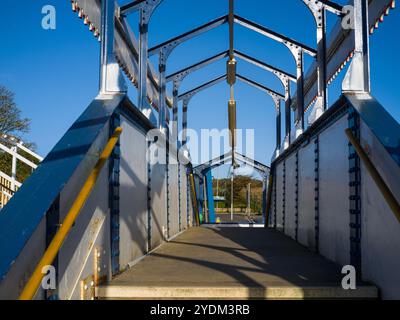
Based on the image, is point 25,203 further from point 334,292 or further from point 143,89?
point 143,89

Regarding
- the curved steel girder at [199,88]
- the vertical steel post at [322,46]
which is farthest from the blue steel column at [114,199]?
the curved steel girder at [199,88]

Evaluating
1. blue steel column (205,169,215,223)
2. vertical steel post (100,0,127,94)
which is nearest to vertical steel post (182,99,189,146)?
blue steel column (205,169,215,223)

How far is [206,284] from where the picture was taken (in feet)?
13.3

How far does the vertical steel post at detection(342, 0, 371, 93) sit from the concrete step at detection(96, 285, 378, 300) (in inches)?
91.2

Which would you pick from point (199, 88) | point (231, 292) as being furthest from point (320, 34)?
point (199, 88)

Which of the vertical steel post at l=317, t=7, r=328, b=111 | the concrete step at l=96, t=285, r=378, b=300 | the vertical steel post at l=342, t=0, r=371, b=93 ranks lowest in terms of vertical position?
the concrete step at l=96, t=285, r=378, b=300

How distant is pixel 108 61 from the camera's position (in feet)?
17.0

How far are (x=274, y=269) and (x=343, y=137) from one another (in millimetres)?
1818

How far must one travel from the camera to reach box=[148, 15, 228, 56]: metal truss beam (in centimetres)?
1071

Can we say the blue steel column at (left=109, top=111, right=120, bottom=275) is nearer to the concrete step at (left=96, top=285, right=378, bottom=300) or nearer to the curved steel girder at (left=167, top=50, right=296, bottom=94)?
the concrete step at (left=96, top=285, right=378, bottom=300)

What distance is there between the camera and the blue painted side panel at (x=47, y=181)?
2.46m

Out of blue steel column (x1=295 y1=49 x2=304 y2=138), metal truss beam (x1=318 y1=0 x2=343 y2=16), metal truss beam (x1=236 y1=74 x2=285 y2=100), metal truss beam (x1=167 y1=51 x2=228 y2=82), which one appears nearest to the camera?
metal truss beam (x1=318 y1=0 x2=343 y2=16)

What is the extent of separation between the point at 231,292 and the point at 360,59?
3.20 m
